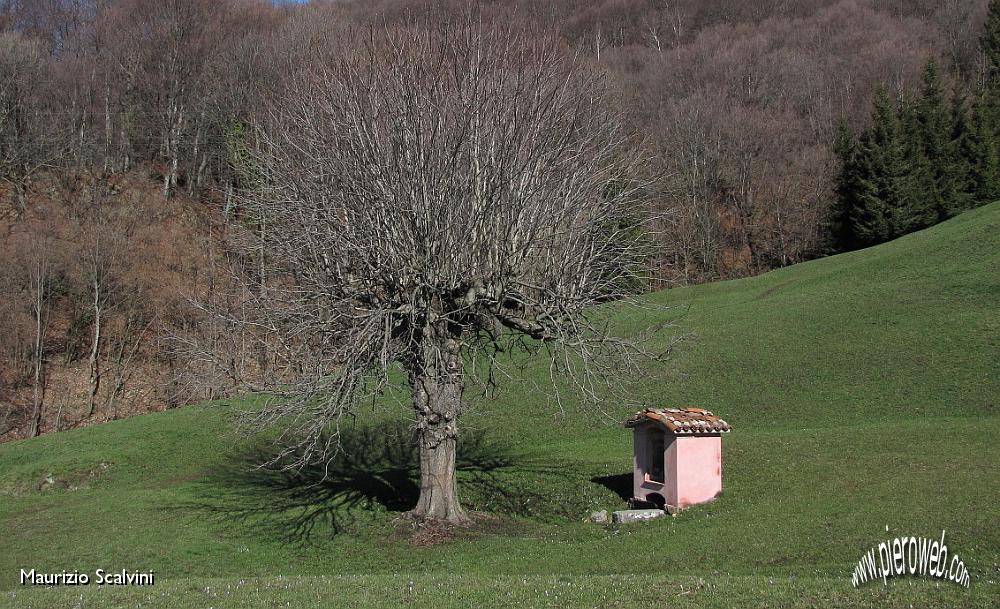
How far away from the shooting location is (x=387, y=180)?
16578mm

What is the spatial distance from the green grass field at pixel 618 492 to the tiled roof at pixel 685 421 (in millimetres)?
1506

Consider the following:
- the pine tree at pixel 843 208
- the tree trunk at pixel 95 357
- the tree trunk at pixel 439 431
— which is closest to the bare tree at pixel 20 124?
the tree trunk at pixel 95 357

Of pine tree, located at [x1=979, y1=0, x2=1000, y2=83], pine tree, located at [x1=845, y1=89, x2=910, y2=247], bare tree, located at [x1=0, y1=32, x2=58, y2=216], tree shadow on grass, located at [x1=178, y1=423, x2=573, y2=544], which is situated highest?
pine tree, located at [x1=979, y1=0, x2=1000, y2=83]

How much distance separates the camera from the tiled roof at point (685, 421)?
16441mm

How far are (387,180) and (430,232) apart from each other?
5.10 feet

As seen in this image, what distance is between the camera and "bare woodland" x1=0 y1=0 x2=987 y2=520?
16688 mm

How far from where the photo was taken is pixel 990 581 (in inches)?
371

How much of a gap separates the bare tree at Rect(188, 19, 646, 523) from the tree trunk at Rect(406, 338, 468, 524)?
0.03 m

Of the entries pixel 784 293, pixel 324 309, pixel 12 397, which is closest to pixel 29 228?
pixel 12 397

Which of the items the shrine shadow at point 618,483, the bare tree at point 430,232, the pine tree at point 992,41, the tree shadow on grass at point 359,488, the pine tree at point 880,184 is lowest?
the tree shadow on grass at point 359,488

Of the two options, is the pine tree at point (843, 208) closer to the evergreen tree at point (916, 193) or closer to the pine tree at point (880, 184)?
the pine tree at point (880, 184)

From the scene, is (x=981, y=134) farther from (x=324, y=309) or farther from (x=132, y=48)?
(x=132, y=48)

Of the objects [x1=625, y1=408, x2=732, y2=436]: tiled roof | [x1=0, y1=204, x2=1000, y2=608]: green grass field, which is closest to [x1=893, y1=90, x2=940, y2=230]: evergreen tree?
[x1=0, y1=204, x2=1000, y2=608]: green grass field

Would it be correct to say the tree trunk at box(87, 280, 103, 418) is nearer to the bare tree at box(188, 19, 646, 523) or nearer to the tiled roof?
the bare tree at box(188, 19, 646, 523)
